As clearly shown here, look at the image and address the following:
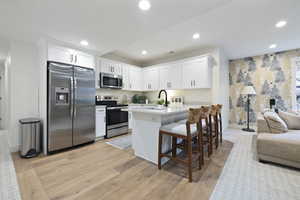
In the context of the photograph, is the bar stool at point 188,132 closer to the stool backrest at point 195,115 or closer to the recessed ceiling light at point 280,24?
the stool backrest at point 195,115

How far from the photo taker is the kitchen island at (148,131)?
224 centimetres

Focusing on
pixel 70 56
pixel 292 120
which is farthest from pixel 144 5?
pixel 292 120

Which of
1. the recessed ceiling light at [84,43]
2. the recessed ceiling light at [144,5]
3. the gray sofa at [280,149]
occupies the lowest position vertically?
the gray sofa at [280,149]

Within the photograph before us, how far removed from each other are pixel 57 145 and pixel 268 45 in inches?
238

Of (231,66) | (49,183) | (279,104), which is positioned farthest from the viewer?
(231,66)

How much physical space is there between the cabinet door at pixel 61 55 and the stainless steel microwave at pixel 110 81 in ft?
3.29

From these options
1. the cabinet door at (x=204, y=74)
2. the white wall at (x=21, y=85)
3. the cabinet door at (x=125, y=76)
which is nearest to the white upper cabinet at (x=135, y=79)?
the cabinet door at (x=125, y=76)

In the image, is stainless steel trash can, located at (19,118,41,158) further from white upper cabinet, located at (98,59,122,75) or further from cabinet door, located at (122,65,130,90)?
cabinet door, located at (122,65,130,90)

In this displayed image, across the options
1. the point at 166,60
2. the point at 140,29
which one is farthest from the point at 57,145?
the point at 166,60

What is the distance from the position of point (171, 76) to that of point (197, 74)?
91cm

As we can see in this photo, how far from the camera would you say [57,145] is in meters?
2.77

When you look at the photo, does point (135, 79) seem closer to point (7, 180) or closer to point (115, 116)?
point (115, 116)

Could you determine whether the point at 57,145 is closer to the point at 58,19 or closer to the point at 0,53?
the point at 58,19

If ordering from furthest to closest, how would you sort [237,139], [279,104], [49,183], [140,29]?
[279,104] → [237,139] → [140,29] → [49,183]
